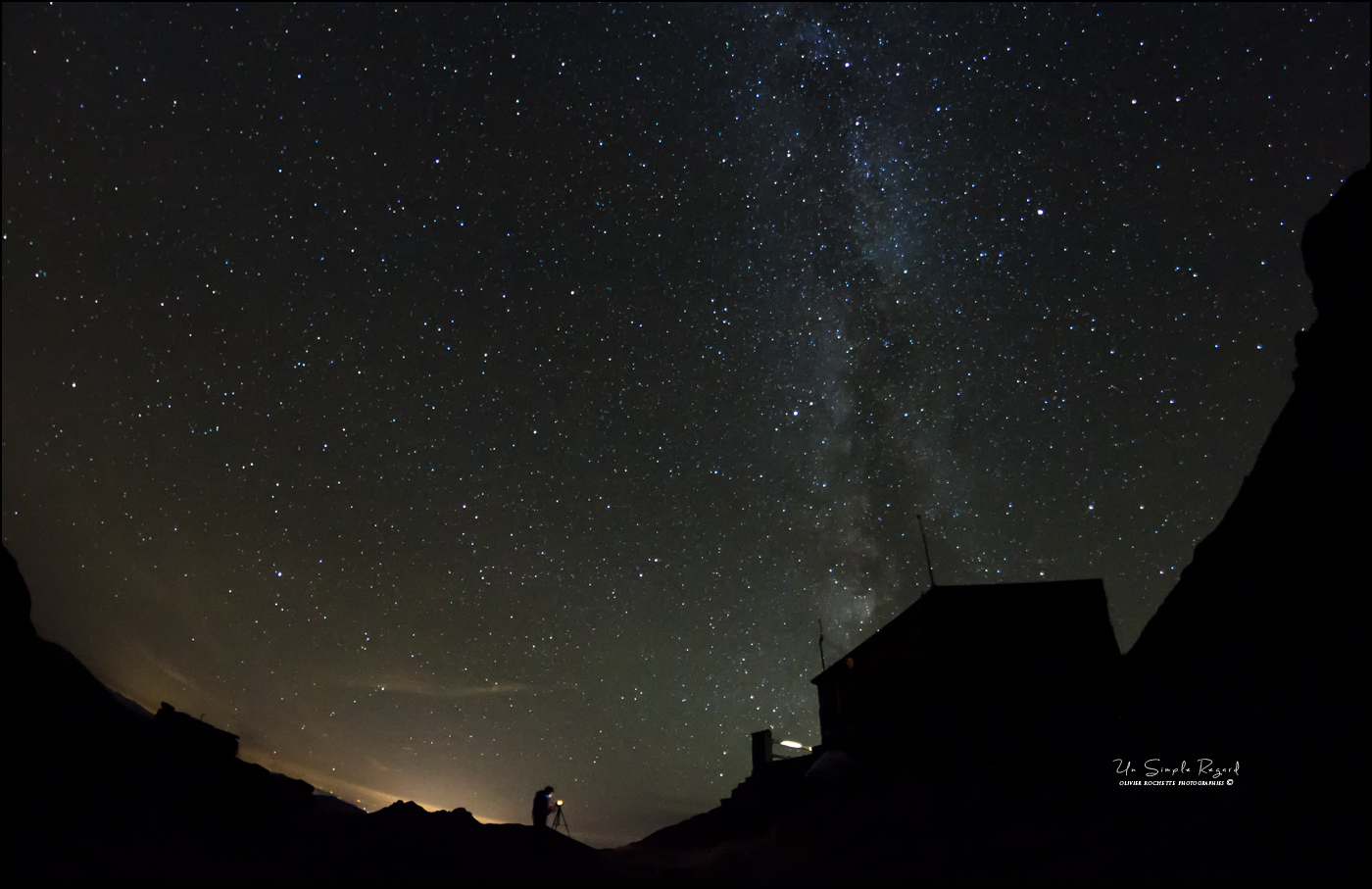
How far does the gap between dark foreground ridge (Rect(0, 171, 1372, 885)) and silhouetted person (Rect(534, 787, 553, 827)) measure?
0.91 feet

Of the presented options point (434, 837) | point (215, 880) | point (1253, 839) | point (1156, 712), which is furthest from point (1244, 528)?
point (215, 880)

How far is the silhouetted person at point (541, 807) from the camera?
1503cm

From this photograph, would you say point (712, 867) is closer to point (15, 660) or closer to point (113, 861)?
point (113, 861)

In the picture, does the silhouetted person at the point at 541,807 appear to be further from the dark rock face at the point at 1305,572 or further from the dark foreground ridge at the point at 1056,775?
the dark rock face at the point at 1305,572

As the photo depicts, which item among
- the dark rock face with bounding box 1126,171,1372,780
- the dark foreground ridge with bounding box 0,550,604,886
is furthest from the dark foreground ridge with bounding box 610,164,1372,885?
the dark foreground ridge with bounding box 0,550,604,886

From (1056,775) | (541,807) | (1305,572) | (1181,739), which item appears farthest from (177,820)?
(1305,572)

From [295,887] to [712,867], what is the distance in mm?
8933

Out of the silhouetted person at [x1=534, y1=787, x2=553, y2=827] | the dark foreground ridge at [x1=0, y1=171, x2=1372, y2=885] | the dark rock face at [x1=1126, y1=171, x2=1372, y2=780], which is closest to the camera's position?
the dark foreground ridge at [x1=0, y1=171, x2=1372, y2=885]

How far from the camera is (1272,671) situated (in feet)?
52.4

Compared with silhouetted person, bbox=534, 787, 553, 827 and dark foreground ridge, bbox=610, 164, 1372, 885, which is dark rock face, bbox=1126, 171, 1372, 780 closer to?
dark foreground ridge, bbox=610, 164, 1372, 885

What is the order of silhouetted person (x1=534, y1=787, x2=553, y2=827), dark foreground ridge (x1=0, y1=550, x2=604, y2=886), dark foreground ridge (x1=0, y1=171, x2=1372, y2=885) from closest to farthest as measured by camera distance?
dark foreground ridge (x1=0, y1=171, x2=1372, y2=885) < dark foreground ridge (x1=0, y1=550, x2=604, y2=886) < silhouetted person (x1=534, y1=787, x2=553, y2=827)

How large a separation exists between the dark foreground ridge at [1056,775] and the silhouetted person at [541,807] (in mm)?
277

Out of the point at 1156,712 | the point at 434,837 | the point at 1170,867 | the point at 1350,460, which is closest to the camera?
the point at 1170,867

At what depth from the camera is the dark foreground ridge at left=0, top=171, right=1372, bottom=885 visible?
11555 mm
